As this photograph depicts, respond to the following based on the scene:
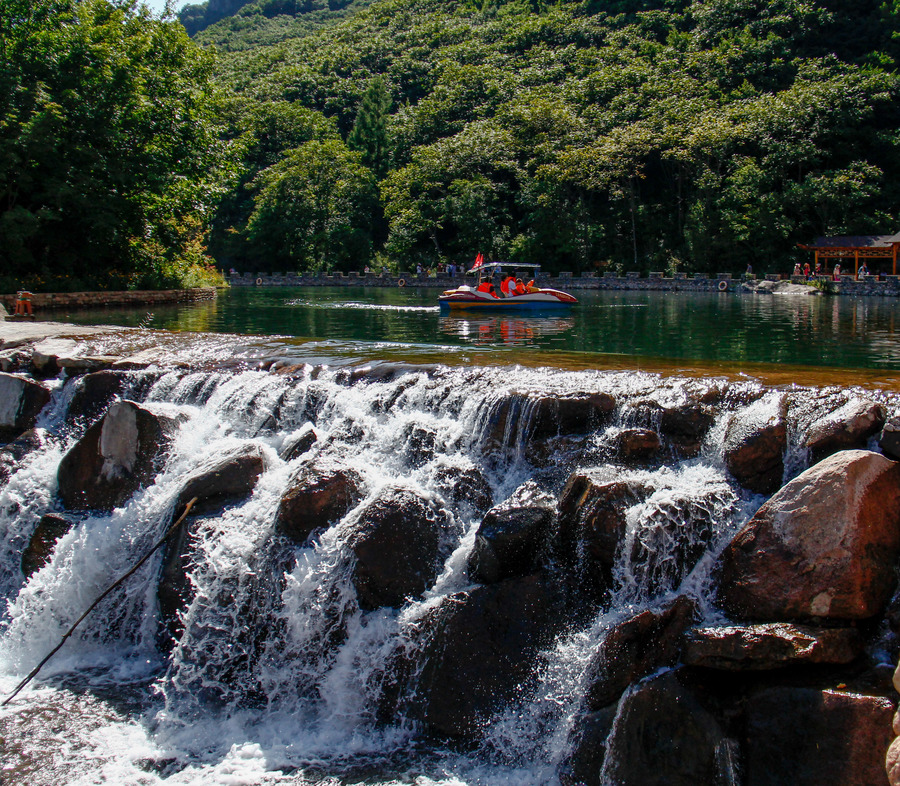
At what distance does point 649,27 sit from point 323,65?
3801 centimetres

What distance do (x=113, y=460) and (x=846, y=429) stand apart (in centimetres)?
851

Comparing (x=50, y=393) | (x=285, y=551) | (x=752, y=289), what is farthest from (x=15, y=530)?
(x=752, y=289)

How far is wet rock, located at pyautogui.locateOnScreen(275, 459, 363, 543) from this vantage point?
815 cm

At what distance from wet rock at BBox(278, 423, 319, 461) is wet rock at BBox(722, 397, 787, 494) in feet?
16.0

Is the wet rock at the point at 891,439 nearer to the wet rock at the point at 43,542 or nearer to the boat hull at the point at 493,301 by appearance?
the wet rock at the point at 43,542

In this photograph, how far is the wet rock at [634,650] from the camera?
6.16 metres

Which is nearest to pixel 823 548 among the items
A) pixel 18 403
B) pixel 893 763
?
pixel 893 763

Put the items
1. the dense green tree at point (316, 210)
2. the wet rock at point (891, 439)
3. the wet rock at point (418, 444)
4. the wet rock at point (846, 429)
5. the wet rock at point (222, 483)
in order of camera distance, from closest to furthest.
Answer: the wet rock at point (891, 439), the wet rock at point (846, 429), the wet rock at point (222, 483), the wet rock at point (418, 444), the dense green tree at point (316, 210)

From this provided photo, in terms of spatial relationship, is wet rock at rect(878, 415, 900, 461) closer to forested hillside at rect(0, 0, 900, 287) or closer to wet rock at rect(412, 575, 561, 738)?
wet rock at rect(412, 575, 561, 738)

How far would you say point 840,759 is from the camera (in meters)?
5.24

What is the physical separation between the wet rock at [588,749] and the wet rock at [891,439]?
3313 mm

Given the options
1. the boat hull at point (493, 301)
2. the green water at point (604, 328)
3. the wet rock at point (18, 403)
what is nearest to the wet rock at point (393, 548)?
the green water at point (604, 328)

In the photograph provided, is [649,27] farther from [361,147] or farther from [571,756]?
[571,756]

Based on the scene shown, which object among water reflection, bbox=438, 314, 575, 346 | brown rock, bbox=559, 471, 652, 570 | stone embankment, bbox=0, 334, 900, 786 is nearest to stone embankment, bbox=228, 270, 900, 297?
water reflection, bbox=438, 314, 575, 346
